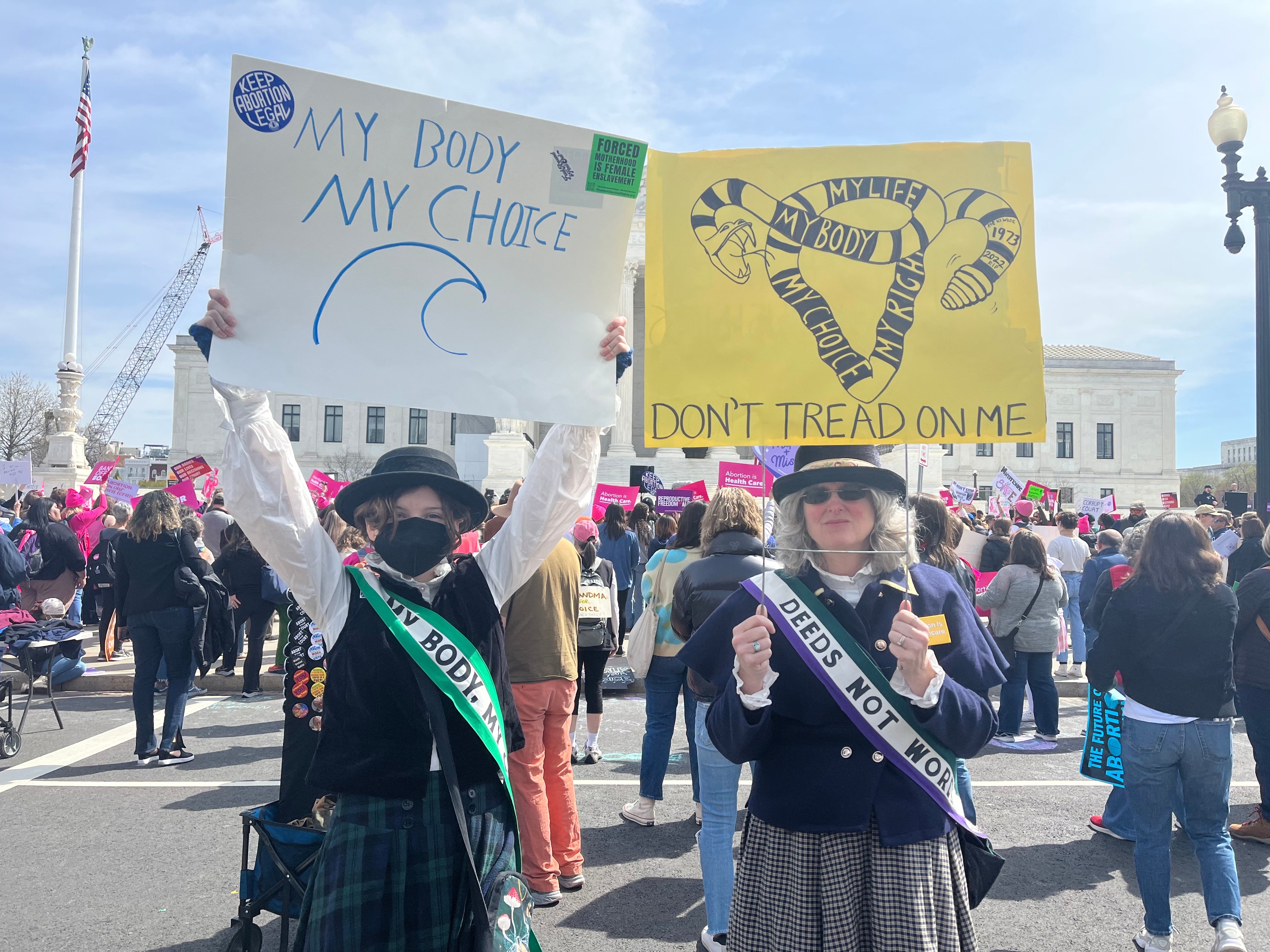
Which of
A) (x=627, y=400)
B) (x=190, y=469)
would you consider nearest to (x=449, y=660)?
(x=190, y=469)

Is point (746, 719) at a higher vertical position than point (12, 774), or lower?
higher

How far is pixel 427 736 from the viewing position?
229 cm

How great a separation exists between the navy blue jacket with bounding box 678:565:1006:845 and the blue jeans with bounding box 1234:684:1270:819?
3.60 m

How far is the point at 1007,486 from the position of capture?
789 inches

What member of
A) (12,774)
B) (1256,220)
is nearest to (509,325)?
(12,774)

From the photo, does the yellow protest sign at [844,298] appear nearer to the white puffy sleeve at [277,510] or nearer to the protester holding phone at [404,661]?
the protester holding phone at [404,661]

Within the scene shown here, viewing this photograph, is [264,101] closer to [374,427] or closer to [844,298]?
[844,298]

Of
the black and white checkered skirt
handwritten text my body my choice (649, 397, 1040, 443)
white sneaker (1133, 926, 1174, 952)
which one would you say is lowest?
white sneaker (1133, 926, 1174, 952)

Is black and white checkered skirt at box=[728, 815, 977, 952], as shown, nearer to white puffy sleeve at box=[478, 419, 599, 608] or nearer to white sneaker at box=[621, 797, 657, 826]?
white puffy sleeve at box=[478, 419, 599, 608]

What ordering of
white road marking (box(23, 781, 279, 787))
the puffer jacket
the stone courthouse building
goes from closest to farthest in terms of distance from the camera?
the puffer jacket → white road marking (box(23, 781, 279, 787)) → the stone courthouse building

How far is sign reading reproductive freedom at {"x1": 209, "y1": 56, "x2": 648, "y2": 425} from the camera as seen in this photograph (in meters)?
2.45

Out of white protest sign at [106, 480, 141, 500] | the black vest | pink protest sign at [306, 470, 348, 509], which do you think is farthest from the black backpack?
the black vest

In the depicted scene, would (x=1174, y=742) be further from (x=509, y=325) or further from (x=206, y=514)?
(x=206, y=514)

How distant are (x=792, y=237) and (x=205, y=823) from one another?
185 inches
